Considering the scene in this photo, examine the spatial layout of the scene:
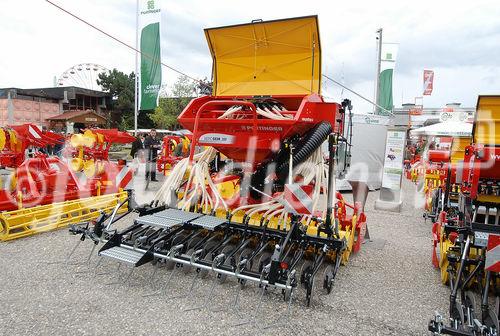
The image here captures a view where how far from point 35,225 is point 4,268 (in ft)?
4.27

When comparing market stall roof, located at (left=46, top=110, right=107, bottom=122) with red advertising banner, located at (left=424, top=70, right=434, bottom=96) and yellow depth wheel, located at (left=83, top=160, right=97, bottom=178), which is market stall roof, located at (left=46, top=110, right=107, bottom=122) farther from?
red advertising banner, located at (left=424, top=70, right=434, bottom=96)

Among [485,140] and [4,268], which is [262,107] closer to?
[485,140]

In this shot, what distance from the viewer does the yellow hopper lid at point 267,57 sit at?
4.26 meters

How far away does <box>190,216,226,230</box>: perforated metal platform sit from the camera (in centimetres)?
338

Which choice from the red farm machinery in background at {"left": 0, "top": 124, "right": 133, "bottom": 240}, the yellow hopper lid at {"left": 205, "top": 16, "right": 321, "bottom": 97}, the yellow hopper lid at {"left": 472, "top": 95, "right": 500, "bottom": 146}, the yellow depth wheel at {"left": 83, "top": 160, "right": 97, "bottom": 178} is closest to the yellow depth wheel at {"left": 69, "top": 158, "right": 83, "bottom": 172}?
the red farm machinery in background at {"left": 0, "top": 124, "right": 133, "bottom": 240}

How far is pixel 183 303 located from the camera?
10.1ft

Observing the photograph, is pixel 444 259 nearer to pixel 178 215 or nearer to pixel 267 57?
pixel 178 215

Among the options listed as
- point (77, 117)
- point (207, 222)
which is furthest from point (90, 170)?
point (77, 117)

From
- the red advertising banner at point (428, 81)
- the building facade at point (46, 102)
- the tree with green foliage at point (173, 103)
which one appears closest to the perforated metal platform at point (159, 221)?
the red advertising banner at point (428, 81)

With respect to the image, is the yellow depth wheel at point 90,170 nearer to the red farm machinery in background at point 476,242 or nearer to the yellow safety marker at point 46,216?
the yellow safety marker at point 46,216

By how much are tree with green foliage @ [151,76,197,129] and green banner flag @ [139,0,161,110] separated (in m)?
19.3

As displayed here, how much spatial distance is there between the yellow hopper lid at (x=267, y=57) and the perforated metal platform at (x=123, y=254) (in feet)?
8.11

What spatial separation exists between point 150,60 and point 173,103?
68.1 feet

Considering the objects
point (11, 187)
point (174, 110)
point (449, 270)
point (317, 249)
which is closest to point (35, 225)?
point (11, 187)
